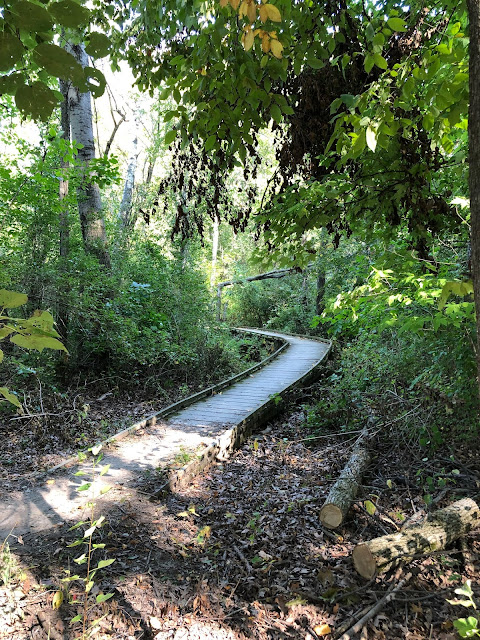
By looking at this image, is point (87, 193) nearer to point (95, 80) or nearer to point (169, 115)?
point (169, 115)

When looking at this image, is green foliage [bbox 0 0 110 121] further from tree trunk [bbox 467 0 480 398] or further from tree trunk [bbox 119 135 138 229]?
tree trunk [bbox 119 135 138 229]

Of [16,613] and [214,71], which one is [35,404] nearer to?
[16,613]

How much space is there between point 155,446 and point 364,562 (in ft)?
12.0

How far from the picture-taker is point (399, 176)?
12.4 ft

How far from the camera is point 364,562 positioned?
11.1 feet

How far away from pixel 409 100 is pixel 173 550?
4435 mm

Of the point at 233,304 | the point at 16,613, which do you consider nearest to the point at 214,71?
the point at 16,613

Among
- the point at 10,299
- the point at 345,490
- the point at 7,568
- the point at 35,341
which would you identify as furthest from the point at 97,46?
the point at 345,490

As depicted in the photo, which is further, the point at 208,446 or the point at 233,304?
the point at 233,304

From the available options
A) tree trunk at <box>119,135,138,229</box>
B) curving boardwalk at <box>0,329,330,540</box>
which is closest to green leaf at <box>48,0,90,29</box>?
curving boardwalk at <box>0,329,330,540</box>

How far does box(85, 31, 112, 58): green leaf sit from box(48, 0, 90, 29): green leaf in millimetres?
175

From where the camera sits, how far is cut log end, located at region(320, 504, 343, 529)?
420cm

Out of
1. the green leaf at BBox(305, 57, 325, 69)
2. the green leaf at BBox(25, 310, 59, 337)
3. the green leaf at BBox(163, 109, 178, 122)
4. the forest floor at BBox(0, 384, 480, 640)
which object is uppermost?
the green leaf at BBox(305, 57, 325, 69)

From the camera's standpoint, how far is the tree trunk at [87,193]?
30.0 ft
